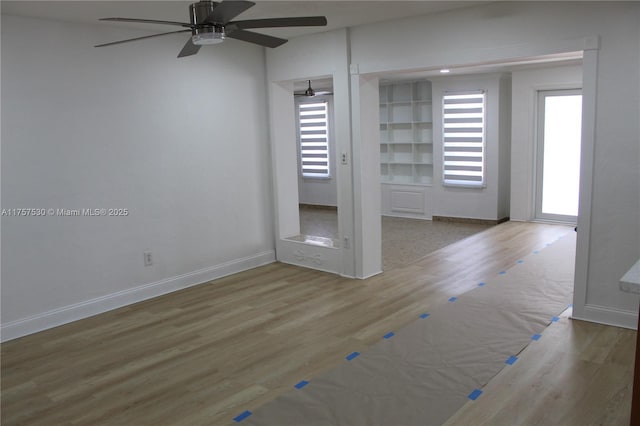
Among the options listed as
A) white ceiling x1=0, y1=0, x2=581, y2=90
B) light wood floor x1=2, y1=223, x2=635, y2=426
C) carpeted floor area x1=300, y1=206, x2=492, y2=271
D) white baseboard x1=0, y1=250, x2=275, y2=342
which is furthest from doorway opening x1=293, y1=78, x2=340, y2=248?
white ceiling x1=0, y1=0, x2=581, y2=90

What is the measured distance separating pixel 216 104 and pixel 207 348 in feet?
9.22

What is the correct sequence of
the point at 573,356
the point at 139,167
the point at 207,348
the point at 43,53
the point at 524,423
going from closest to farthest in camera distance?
the point at 524,423 < the point at 573,356 < the point at 207,348 < the point at 43,53 < the point at 139,167

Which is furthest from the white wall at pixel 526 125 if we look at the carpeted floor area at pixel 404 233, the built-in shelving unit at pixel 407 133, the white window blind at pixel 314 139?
the white window blind at pixel 314 139

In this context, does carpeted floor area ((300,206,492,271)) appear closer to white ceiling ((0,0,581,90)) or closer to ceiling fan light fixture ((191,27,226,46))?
white ceiling ((0,0,581,90))

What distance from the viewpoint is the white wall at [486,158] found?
8344 mm

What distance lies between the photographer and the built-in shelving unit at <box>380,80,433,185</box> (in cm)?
924

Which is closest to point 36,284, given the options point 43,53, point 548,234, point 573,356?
point 43,53

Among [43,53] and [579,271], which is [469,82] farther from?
[43,53]

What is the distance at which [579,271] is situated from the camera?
4223mm

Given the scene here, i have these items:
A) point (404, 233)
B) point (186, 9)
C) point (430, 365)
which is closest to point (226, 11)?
point (186, 9)

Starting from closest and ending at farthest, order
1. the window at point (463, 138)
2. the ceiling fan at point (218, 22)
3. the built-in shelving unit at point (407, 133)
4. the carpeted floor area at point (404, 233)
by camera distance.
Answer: the ceiling fan at point (218, 22), the carpeted floor area at point (404, 233), the window at point (463, 138), the built-in shelving unit at point (407, 133)

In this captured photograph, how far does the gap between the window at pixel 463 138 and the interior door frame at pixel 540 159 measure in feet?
2.67

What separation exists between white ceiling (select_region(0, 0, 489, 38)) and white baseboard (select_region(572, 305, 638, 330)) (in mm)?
2672

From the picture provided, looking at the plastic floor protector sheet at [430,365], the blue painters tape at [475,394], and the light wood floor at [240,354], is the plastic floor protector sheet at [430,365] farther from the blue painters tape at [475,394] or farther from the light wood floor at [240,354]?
the light wood floor at [240,354]
